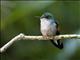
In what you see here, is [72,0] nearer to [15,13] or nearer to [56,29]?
[15,13]

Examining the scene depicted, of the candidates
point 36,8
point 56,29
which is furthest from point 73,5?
point 56,29

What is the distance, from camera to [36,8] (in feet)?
7.78

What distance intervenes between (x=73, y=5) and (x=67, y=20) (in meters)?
0.12

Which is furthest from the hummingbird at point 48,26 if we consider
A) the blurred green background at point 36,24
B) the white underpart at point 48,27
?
the blurred green background at point 36,24

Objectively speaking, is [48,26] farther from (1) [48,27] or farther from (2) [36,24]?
(2) [36,24]

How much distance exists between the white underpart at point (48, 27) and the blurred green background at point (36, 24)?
0.50 metres

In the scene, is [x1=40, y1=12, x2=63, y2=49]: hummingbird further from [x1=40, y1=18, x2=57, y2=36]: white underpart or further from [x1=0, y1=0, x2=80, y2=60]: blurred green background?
[x1=0, y1=0, x2=80, y2=60]: blurred green background

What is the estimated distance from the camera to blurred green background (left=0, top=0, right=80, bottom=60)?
234cm

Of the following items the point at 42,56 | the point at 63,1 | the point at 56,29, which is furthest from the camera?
the point at 63,1

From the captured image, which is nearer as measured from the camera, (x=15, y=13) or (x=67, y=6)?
(x=15, y=13)

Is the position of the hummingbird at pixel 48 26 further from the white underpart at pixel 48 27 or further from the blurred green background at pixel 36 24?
the blurred green background at pixel 36 24

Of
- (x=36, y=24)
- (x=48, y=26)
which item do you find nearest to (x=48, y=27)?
(x=48, y=26)

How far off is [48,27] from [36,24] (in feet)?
2.18

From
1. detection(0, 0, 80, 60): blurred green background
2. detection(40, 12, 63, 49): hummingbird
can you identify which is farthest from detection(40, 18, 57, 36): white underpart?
detection(0, 0, 80, 60): blurred green background
